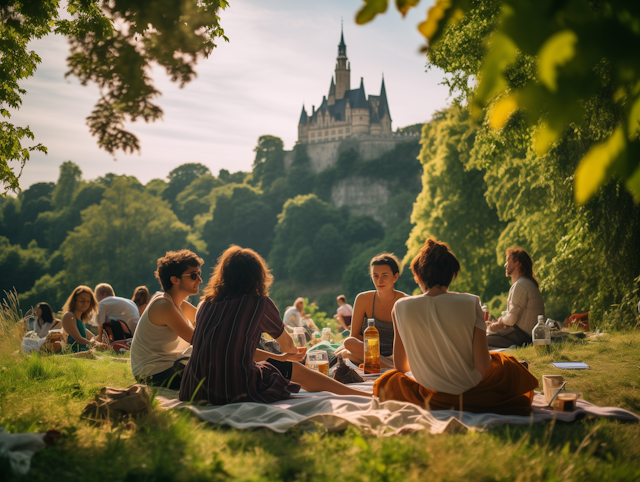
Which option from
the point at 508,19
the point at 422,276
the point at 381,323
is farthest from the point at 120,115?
the point at 381,323

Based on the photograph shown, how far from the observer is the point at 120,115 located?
2.88 meters

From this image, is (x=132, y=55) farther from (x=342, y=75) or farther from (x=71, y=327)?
(x=342, y=75)

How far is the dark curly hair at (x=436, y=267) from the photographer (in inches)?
133

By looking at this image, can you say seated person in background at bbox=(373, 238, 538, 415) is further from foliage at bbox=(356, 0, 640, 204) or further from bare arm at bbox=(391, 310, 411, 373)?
foliage at bbox=(356, 0, 640, 204)

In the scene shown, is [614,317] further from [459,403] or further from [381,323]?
[459,403]

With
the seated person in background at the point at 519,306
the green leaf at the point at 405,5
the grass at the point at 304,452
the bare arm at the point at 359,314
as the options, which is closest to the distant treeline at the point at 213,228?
the seated person in background at the point at 519,306

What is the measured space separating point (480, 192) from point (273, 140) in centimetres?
5744

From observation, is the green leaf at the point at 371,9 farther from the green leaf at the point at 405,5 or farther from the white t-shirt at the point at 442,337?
the white t-shirt at the point at 442,337

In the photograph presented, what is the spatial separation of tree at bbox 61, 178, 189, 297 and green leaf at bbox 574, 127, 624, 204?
163 ft

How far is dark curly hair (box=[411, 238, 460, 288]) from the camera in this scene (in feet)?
11.1

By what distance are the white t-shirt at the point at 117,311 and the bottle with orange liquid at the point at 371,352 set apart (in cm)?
453

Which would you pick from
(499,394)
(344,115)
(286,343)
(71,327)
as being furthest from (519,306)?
(344,115)

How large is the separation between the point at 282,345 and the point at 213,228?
58.9 meters

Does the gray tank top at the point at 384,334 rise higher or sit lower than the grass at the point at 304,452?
higher
